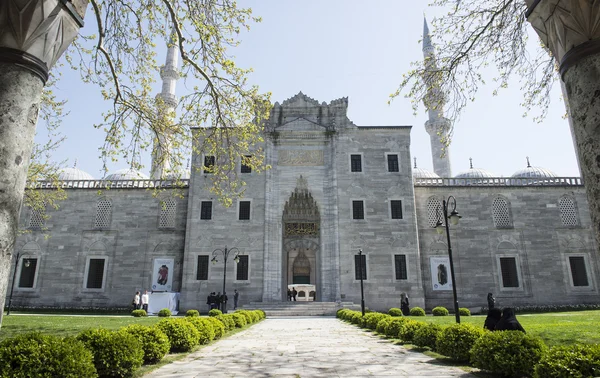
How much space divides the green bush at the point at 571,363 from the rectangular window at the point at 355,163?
2406 centimetres

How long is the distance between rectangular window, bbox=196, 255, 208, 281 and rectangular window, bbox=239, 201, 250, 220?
3.76 m

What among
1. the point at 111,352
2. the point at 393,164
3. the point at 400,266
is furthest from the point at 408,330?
the point at 393,164

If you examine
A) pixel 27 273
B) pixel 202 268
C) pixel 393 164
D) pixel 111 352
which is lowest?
pixel 111 352

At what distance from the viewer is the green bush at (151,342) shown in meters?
7.34

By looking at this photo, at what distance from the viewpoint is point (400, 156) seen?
1138 inches

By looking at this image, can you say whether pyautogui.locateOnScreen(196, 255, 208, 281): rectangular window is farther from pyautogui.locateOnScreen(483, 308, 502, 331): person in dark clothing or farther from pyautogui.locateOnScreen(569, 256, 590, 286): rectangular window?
pyautogui.locateOnScreen(569, 256, 590, 286): rectangular window

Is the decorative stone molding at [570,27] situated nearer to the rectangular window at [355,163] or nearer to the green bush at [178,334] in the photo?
the green bush at [178,334]

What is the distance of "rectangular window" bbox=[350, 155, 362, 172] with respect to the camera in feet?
94.4

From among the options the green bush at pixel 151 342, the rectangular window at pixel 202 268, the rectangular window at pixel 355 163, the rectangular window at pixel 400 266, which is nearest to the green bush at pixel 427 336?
the green bush at pixel 151 342

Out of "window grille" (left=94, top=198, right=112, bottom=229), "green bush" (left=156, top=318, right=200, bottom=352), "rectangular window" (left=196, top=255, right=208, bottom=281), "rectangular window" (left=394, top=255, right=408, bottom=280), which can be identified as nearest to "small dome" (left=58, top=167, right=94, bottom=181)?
"window grille" (left=94, top=198, right=112, bottom=229)

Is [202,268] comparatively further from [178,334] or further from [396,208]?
[178,334]

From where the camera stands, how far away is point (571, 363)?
4512 millimetres

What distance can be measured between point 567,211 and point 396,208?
12.8 m

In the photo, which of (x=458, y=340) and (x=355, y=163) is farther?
(x=355, y=163)
